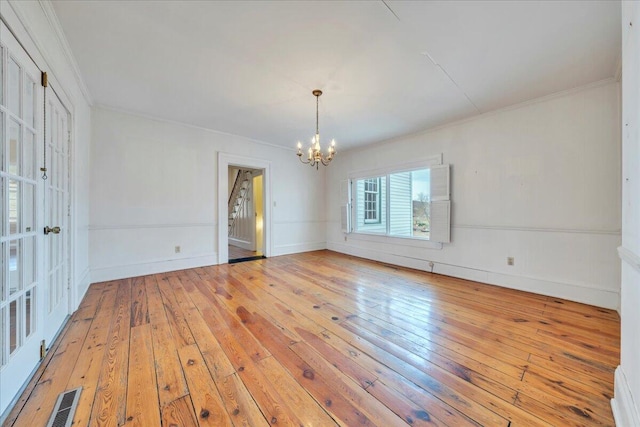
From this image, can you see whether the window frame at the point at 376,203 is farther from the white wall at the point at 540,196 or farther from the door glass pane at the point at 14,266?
the door glass pane at the point at 14,266

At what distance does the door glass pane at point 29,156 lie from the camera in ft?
5.00

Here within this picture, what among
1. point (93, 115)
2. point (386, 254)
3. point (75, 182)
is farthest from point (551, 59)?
point (93, 115)

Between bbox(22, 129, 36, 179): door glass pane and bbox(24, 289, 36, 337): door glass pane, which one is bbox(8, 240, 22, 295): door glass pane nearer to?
bbox(24, 289, 36, 337): door glass pane

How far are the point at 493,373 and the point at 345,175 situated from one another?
4.68m

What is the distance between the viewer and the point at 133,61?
2383mm

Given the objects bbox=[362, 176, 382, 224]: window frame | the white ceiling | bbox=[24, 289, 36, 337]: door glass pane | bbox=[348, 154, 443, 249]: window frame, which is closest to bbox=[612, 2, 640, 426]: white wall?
the white ceiling

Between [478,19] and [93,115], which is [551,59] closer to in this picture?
[478,19]

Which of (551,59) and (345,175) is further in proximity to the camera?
(345,175)

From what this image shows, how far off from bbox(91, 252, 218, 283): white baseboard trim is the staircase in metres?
2.44

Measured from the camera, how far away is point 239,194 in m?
7.01

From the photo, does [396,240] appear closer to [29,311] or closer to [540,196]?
[540,196]

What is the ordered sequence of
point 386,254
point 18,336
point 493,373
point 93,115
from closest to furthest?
point 18,336, point 493,373, point 93,115, point 386,254

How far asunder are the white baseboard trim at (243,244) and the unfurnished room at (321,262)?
4.64ft

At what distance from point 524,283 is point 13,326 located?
4.78 meters
